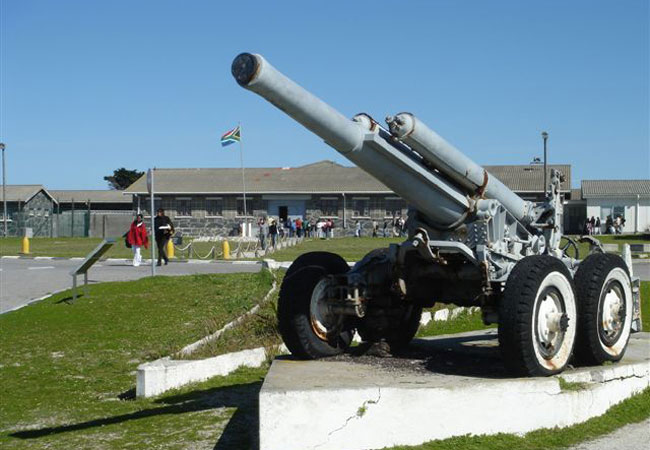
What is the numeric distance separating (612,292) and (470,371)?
173 centimetres

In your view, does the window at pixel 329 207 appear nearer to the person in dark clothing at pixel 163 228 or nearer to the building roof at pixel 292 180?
the building roof at pixel 292 180

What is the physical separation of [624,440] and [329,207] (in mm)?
59531

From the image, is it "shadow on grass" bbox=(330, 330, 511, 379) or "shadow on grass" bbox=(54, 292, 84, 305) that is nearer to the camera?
"shadow on grass" bbox=(330, 330, 511, 379)

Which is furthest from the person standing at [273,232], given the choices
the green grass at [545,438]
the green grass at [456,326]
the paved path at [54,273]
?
the green grass at [545,438]

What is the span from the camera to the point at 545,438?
6.84m

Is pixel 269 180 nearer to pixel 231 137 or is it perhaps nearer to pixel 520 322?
pixel 231 137

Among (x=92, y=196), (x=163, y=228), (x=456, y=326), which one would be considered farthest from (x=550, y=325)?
(x=92, y=196)

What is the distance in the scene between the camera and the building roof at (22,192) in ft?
245

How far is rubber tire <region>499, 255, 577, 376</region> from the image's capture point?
7.27 meters

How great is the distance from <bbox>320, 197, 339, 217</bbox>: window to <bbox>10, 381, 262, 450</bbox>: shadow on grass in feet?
185

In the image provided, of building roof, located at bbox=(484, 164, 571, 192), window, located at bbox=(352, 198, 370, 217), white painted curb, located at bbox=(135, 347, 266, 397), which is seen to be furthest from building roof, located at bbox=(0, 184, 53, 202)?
white painted curb, located at bbox=(135, 347, 266, 397)

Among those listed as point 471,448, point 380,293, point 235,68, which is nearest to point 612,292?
point 380,293

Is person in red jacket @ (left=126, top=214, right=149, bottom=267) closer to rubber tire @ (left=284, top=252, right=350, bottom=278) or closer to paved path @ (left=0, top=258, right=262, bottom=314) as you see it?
paved path @ (left=0, top=258, right=262, bottom=314)

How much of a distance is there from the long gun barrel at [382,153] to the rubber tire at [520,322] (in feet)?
2.88
